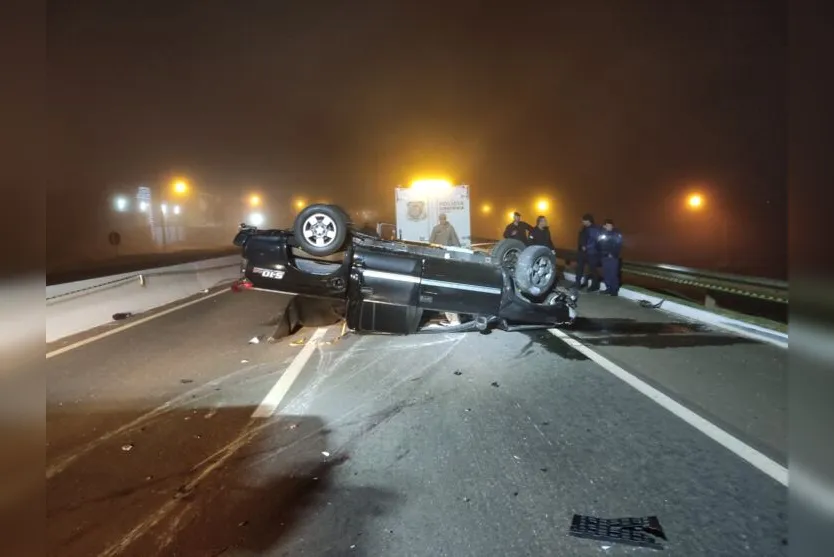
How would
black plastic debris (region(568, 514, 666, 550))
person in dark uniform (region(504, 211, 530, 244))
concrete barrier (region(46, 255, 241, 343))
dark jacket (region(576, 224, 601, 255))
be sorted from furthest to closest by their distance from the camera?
1. dark jacket (region(576, 224, 601, 255))
2. person in dark uniform (region(504, 211, 530, 244))
3. concrete barrier (region(46, 255, 241, 343))
4. black plastic debris (region(568, 514, 666, 550))

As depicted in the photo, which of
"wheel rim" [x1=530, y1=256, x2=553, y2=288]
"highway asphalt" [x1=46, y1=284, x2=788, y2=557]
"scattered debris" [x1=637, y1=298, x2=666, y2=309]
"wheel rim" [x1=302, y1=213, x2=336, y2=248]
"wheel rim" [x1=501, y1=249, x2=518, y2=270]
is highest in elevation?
"wheel rim" [x1=302, y1=213, x2=336, y2=248]

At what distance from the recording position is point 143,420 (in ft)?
17.0

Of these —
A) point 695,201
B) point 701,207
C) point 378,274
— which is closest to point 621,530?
point 378,274

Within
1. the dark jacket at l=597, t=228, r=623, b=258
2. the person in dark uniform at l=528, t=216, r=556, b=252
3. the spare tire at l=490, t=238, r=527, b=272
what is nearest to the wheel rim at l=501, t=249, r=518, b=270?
the spare tire at l=490, t=238, r=527, b=272

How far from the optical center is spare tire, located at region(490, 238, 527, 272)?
816cm

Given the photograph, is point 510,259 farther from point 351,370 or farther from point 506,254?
point 351,370

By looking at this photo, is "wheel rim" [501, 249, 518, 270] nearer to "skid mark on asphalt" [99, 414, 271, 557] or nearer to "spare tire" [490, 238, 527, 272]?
→ "spare tire" [490, 238, 527, 272]

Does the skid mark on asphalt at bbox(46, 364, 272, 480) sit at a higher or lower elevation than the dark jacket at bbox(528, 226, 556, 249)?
lower

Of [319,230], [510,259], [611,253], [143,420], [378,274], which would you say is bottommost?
[143,420]

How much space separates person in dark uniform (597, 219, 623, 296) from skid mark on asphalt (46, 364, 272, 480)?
9694mm

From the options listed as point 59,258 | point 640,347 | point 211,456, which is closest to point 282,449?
point 211,456

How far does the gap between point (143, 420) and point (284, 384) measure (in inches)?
58.6

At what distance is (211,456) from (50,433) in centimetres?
173
